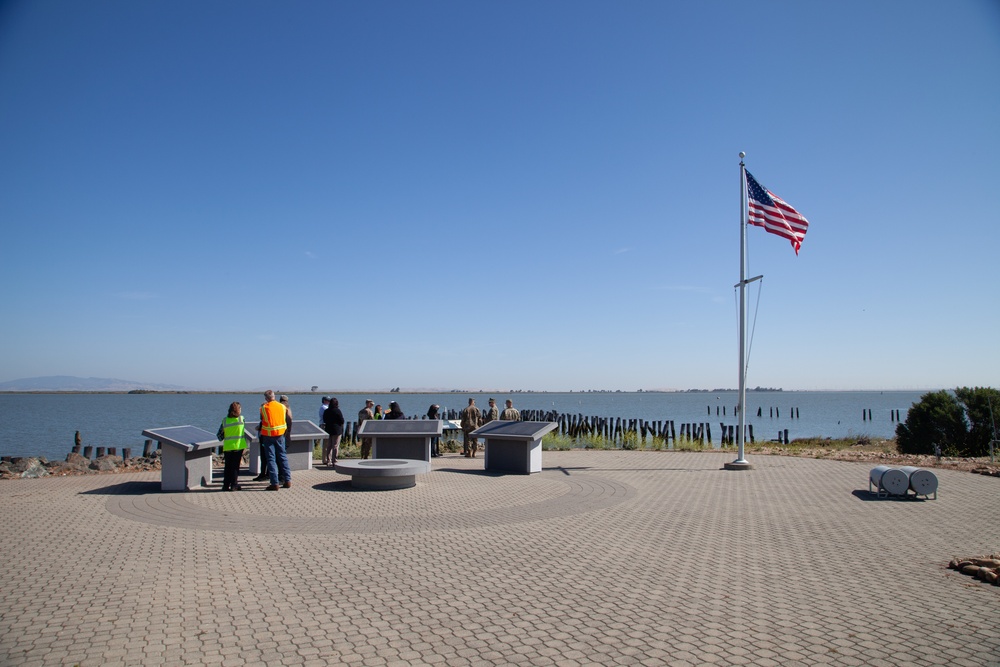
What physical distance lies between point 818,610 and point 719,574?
1164mm

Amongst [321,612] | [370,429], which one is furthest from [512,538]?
[370,429]

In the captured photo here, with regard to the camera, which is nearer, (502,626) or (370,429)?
Result: (502,626)

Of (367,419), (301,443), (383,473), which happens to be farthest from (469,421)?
(383,473)

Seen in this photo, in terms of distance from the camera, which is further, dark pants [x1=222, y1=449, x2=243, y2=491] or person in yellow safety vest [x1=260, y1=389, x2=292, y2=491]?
person in yellow safety vest [x1=260, y1=389, x2=292, y2=491]

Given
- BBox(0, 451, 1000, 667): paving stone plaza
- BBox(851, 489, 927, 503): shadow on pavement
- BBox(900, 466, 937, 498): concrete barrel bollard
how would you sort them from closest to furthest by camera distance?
BBox(0, 451, 1000, 667): paving stone plaza, BBox(900, 466, 937, 498): concrete barrel bollard, BBox(851, 489, 927, 503): shadow on pavement

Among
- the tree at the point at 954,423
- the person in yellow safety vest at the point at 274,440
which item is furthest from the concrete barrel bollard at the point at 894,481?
the tree at the point at 954,423

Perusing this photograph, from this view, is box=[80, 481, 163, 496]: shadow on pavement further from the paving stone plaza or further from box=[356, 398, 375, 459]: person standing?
box=[356, 398, 375, 459]: person standing

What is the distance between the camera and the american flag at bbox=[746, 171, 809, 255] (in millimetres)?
16078

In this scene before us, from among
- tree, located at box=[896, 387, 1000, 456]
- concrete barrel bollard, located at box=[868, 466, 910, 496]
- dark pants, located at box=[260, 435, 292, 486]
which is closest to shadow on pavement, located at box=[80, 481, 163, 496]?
dark pants, located at box=[260, 435, 292, 486]

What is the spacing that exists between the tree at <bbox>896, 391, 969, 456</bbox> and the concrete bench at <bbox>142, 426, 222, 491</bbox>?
22.6 metres

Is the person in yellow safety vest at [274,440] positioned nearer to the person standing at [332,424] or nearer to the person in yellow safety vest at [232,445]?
the person in yellow safety vest at [232,445]

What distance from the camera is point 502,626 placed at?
5066 mm

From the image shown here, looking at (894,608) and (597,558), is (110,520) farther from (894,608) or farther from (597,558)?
(894,608)

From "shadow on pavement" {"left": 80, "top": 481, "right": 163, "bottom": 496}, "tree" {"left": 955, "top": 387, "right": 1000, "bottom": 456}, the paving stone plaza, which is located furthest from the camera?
"tree" {"left": 955, "top": 387, "right": 1000, "bottom": 456}
